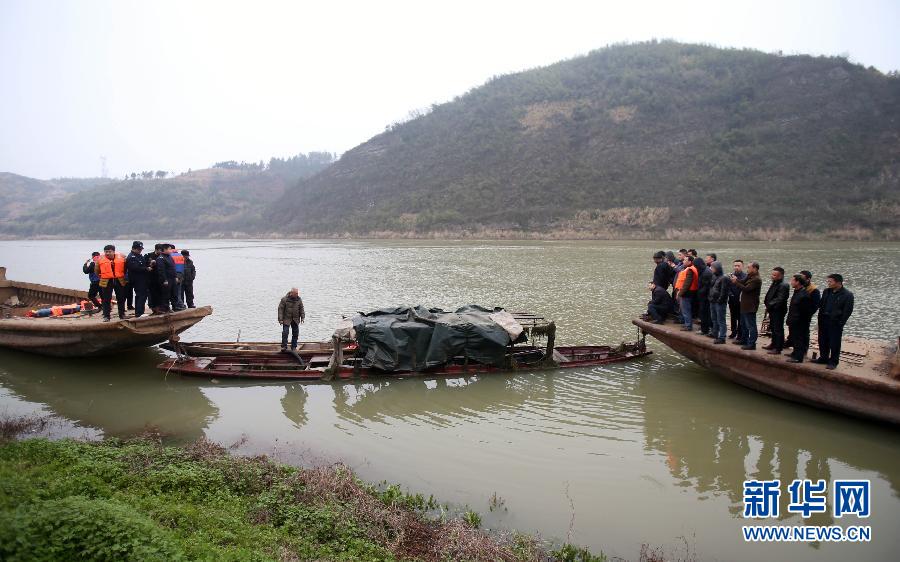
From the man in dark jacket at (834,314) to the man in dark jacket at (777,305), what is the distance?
60cm

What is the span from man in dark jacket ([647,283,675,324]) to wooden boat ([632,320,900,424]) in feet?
3.61

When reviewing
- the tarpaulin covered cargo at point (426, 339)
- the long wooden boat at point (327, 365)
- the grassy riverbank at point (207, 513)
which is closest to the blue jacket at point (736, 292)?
the long wooden boat at point (327, 365)

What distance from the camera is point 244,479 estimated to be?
6.24 meters

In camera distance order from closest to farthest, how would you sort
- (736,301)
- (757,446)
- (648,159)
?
1. (757,446)
2. (736,301)
3. (648,159)

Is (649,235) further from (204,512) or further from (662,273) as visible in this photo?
(204,512)

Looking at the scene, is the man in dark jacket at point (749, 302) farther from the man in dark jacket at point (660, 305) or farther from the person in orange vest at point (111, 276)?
the person in orange vest at point (111, 276)

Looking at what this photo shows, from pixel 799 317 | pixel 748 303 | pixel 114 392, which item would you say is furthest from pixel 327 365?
pixel 799 317

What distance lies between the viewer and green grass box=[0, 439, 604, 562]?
4047mm

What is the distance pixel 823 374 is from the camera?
821 centimetres

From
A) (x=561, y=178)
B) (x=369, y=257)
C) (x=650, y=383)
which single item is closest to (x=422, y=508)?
(x=650, y=383)

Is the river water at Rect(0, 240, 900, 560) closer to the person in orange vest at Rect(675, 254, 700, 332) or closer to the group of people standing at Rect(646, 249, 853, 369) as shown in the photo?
the group of people standing at Rect(646, 249, 853, 369)

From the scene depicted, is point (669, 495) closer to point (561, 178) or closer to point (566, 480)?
point (566, 480)

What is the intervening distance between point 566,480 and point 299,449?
13.4 ft

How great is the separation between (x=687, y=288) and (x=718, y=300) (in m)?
0.95
